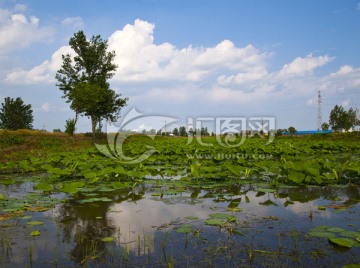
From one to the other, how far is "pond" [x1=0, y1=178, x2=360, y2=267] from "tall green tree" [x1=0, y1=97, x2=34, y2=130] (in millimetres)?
44889

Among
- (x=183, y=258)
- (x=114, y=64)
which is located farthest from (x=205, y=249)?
(x=114, y=64)

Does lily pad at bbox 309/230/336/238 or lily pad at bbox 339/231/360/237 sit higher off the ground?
lily pad at bbox 339/231/360/237

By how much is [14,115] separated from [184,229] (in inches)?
1935

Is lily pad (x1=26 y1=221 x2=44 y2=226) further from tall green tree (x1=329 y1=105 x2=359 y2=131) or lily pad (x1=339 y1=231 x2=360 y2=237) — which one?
tall green tree (x1=329 y1=105 x2=359 y2=131)

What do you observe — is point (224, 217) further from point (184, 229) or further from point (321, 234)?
point (321, 234)

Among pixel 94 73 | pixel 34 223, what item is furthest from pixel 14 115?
pixel 34 223

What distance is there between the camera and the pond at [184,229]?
8.23ft

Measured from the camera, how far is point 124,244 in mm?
2848

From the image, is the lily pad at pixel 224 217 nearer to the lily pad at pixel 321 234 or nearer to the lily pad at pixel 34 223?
the lily pad at pixel 321 234

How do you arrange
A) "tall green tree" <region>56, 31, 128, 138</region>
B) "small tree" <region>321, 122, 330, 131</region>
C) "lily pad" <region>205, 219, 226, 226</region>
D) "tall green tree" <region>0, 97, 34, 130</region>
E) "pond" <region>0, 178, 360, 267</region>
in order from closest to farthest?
"pond" <region>0, 178, 360, 267</region>, "lily pad" <region>205, 219, 226, 226</region>, "tall green tree" <region>56, 31, 128, 138</region>, "tall green tree" <region>0, 97, 34, 130</region>, "small tree" <region>321, 122, 330, 131</region>

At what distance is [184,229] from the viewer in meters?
3.16

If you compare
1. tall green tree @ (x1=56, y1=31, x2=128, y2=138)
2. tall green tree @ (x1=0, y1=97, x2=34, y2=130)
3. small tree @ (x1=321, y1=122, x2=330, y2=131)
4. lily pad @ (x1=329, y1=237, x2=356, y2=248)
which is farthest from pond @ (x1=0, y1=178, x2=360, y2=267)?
small tree @ (x1=321, y1=122, x2=330, y2=131)

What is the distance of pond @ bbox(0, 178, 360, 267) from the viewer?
2508 millimetres

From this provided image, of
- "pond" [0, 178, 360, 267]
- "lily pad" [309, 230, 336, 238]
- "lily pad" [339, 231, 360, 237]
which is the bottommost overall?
"pond" [0, 178, 360, 267]
